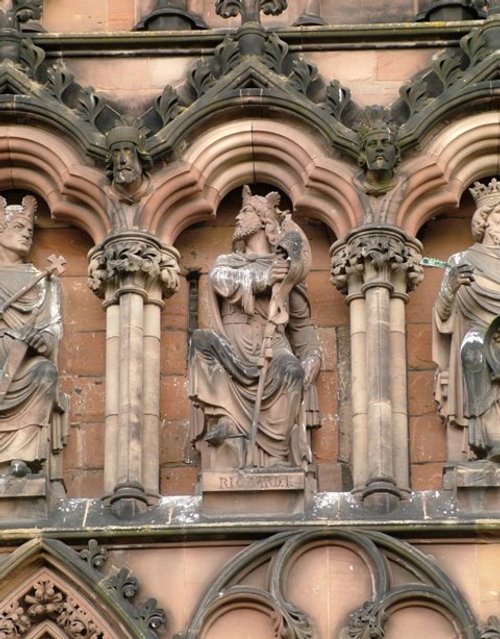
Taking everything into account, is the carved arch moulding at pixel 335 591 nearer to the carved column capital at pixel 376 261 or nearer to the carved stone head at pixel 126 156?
the carved column capital at pixel 376 261

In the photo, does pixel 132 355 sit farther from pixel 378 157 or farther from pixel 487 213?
pixel 487 213

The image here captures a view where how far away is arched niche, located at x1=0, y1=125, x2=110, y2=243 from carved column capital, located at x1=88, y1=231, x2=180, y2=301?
24cm

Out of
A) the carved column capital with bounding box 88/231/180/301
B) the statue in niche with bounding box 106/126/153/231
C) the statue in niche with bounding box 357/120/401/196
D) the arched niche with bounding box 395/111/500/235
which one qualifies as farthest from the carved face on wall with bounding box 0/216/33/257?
the arched niche with bounding box 395/111/500/235

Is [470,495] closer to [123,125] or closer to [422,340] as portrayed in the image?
[422,340]

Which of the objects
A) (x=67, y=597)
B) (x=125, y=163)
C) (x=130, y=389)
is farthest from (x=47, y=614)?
(x=125, y=163)

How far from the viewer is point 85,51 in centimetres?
2808

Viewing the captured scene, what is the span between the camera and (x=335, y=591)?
1016 inches

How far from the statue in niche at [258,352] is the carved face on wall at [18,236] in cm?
136

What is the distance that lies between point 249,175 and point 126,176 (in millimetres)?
930

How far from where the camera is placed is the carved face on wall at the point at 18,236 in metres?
27.3

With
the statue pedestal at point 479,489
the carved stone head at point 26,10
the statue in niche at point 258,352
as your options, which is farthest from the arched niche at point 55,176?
the statue pedestal at point 479,489

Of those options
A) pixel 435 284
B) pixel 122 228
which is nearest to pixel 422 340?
pixel 435 284

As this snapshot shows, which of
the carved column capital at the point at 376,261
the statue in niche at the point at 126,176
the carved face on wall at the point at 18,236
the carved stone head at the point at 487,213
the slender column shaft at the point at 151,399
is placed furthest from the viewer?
the carved face on wall at the point at 18,236

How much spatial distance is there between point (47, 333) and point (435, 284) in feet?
8.74
